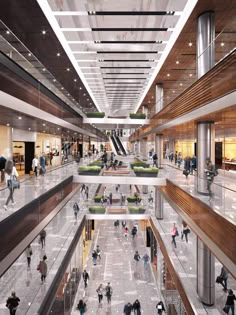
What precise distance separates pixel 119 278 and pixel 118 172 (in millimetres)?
6668

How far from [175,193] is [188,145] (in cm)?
1856

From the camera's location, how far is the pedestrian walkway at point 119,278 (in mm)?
15438

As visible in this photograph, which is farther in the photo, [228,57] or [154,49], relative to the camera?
[154,49]

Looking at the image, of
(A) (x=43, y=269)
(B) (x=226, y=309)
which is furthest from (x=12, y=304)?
(B) (x=226, y=309)

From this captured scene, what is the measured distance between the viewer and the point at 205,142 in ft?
36.1

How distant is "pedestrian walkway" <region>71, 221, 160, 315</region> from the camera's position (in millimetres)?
15438

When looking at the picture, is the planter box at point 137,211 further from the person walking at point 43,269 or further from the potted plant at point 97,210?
the person walking at point 43,269

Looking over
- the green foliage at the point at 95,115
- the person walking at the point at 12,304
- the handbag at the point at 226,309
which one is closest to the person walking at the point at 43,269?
Answer: the person walking at the point at 12,304

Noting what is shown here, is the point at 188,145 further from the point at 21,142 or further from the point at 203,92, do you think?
the point at 203,92

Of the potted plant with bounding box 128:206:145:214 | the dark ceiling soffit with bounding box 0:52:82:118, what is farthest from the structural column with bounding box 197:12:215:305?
the potted plant with bounding box 128:206:145:214

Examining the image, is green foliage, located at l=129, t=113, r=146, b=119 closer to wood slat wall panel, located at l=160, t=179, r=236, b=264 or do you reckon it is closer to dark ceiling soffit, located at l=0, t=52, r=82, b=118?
dark ceiling soffit, located at l=0, t=52, r=82, b=118

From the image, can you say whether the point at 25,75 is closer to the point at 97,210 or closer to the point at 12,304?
the point at 12,304

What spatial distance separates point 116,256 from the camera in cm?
Result: 2184

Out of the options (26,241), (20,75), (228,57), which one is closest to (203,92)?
(228,57)
